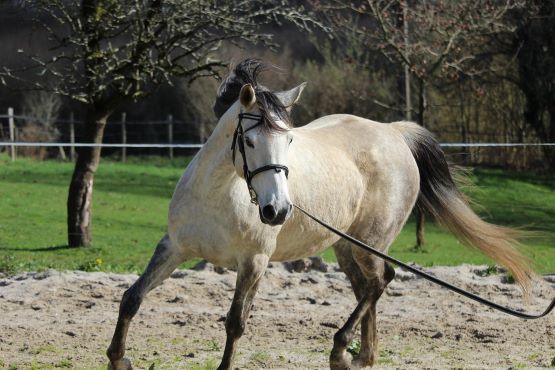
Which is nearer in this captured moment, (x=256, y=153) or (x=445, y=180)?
(x=256, y=153)

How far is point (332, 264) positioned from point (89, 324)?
12.4ft

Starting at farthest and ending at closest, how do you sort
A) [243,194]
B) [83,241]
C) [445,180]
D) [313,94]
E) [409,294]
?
[313,94]
[83,241]
[409,294]
[445,180]
[243,194]

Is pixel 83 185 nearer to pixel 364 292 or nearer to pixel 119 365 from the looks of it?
pixel 364 292

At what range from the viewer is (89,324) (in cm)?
742

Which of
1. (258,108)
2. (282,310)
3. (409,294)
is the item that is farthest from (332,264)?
(258,108)

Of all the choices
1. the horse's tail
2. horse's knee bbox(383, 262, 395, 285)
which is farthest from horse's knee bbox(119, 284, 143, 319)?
the horse's tail

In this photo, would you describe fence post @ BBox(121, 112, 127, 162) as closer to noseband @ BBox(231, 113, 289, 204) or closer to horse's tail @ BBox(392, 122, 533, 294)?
horse's tail @ BBox(392, 122, 533, 294)

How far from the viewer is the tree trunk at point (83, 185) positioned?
A: 13984mm

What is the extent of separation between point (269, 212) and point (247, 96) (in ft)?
2.39

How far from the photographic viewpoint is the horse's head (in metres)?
4.72

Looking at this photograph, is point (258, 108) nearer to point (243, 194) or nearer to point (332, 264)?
point (243, 194)

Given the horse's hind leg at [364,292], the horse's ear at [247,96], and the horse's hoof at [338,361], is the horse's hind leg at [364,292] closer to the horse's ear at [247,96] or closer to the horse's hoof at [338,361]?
the horse's hoof at [338,361]

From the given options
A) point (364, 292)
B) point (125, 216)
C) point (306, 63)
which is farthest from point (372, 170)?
point (306, 63)

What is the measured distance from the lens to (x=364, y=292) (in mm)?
6656
